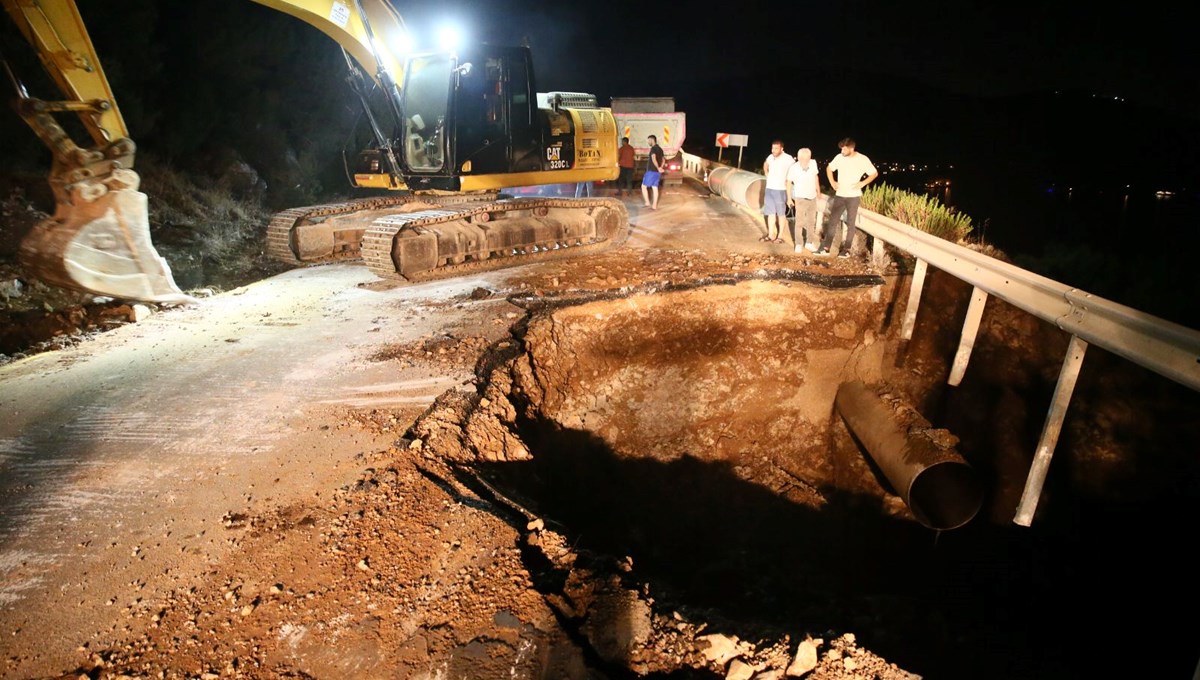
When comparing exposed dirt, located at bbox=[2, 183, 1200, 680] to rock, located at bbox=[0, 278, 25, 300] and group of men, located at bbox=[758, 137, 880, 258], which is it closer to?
group of men, located at bbox=[758, 137, 880, 258]

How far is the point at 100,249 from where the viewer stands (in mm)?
4836

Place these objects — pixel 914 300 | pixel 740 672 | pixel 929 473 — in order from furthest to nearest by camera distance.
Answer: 1. pixel 914 300
2. pixel 929 473
3. pixel 740 672

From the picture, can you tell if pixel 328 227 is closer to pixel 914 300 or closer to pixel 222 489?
pixel 222 489

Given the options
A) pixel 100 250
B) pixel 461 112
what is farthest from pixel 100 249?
pixel 461 112

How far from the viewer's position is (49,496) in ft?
11.5

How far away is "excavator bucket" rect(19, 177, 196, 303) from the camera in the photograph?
464cm

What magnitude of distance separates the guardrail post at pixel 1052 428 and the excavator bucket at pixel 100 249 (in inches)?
274

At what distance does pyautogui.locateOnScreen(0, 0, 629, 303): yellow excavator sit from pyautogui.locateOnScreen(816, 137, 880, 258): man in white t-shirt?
3433mm

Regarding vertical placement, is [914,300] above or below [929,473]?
above

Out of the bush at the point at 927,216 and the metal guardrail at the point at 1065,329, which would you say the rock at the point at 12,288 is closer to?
the metal guardrail at the point at 1065,329

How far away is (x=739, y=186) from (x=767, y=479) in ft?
31.7

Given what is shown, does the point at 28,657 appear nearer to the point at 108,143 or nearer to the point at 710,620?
the point at 710,620

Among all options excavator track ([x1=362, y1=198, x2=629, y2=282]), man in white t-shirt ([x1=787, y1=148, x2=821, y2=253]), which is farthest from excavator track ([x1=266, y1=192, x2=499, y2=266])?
man in white t-shirt ([x1=787, y1=148, x2=821, y2=253])

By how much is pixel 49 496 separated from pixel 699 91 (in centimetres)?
15969
